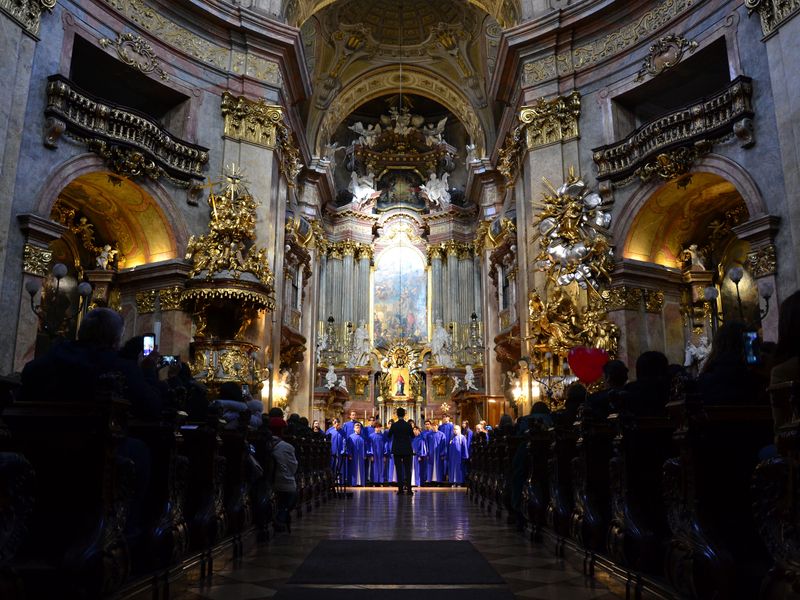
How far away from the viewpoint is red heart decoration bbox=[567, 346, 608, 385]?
1127 cm

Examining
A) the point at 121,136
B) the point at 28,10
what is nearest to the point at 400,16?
the point at 121,136

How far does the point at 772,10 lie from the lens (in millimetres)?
9789

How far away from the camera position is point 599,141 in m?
13.5

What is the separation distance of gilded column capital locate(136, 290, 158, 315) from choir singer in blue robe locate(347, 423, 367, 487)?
19.0ft

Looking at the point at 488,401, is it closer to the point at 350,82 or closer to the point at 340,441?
the point at 340,441

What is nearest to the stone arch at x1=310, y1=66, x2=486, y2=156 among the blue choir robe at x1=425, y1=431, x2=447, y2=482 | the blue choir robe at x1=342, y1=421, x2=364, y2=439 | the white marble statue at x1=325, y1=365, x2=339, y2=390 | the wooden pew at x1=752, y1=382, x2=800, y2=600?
the white marble statue at x1=325, y1=365, x2=339, y2=390

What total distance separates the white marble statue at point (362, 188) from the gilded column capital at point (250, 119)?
39.5ft

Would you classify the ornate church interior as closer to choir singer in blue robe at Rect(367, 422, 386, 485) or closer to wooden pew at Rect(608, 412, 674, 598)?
wooden pew at Rect(608, 412, 674, 598)

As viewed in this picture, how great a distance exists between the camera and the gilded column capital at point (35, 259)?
30.7 ft

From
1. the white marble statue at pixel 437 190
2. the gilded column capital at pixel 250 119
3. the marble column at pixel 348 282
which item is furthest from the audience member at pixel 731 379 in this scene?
the white marble statue at pixel 437 190

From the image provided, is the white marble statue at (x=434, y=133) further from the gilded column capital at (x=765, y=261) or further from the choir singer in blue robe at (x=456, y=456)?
the gilded column capital at (x=765, y=261)

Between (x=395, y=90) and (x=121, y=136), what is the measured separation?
48.6ft

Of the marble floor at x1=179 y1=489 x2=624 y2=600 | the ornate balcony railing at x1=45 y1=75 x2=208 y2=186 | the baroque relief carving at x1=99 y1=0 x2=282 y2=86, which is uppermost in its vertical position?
the baroque relief carving at x1=99 y1=0 x2=282 y2=86

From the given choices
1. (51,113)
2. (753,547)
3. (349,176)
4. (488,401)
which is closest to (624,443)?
(753,547)
